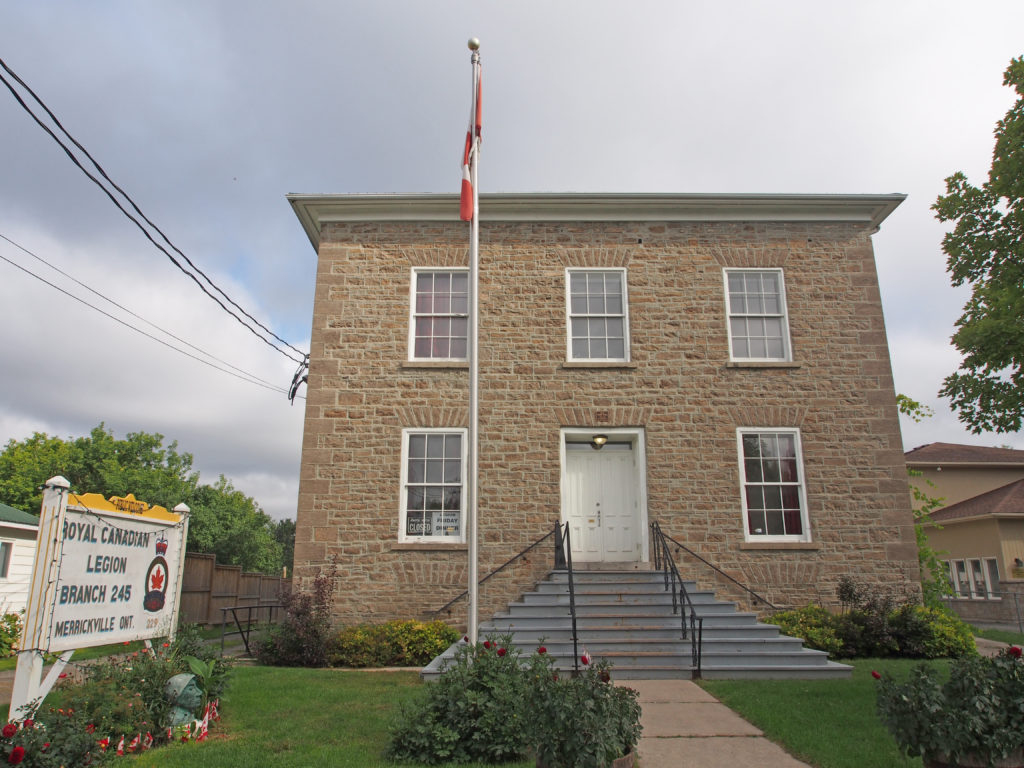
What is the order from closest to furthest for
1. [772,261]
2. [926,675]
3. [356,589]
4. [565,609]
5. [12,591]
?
[926,675] → [565,609] → [356,589] → [772,261] → [12,591]

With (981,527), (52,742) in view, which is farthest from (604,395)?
(981,527)

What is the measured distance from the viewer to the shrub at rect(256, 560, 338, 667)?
36.1ft

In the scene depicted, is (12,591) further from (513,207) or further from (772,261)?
(772,261)

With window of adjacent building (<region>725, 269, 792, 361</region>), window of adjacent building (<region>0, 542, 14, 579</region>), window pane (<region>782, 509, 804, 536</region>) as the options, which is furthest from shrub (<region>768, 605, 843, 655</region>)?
window of adjacent building (<region>0, 542, 14, 579</region>)

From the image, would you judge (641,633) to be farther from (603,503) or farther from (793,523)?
(793,523)

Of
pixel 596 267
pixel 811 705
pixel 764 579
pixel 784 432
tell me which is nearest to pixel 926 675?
pixel 811 705

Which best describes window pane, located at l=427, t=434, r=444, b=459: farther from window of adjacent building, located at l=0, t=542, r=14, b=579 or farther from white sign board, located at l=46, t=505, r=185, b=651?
window of adjacent building, located at l=0, t=542, r=14, b=579

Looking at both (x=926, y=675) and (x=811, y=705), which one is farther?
(x=811, y=705)

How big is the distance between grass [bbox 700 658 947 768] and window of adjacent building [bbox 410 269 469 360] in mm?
7400

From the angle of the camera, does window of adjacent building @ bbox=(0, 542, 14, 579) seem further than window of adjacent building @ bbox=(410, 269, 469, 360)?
Yes

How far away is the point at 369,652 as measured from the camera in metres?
11.0

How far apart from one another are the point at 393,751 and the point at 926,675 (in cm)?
386

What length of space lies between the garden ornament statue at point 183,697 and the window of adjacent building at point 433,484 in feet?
20.0

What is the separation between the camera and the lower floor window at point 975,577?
2422 cm
